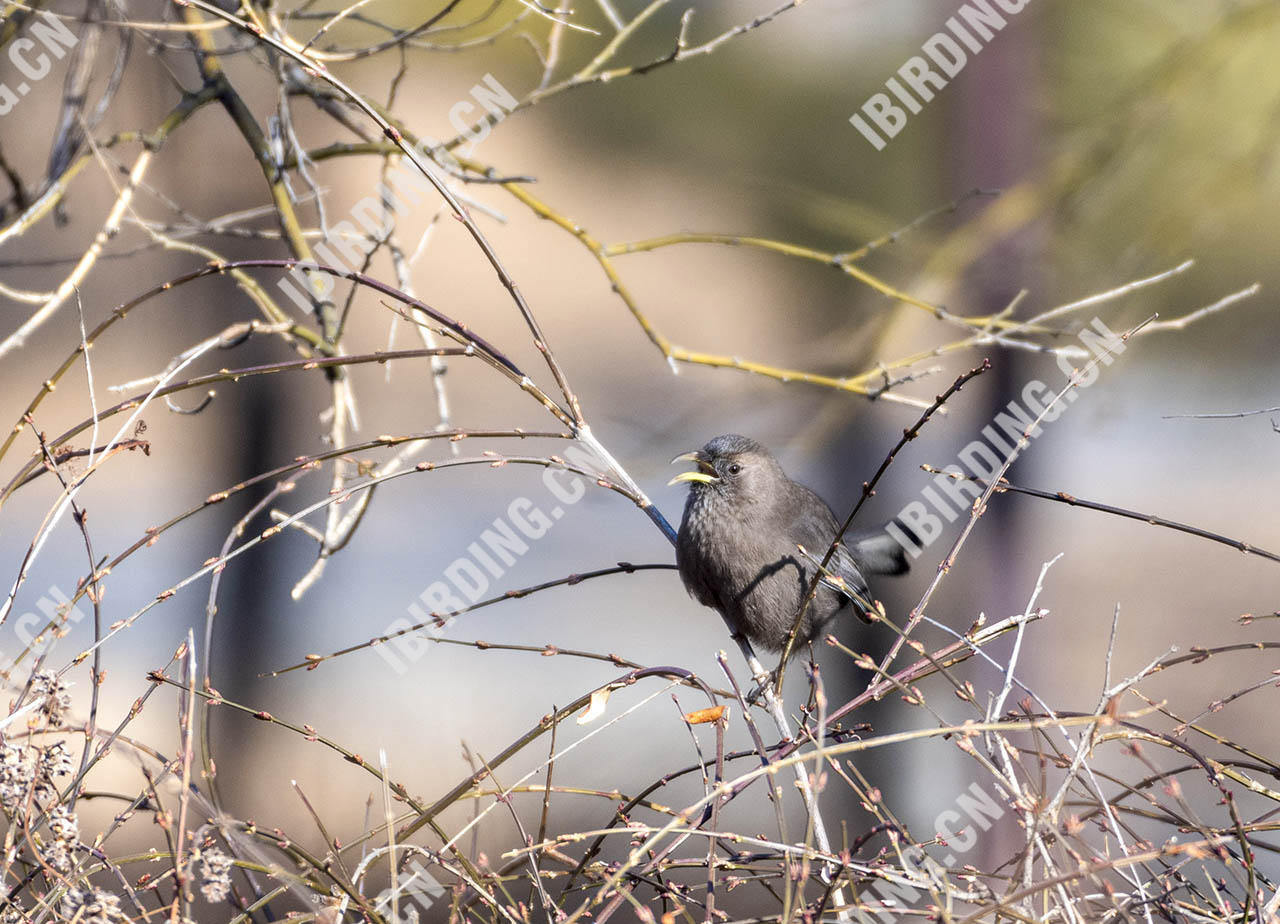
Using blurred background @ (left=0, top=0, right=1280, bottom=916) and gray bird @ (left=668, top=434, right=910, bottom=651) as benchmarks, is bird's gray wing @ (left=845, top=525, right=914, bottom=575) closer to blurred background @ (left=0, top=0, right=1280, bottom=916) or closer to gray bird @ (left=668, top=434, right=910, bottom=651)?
gray bird @ (left=668, top=434, right=910, bottom=651)

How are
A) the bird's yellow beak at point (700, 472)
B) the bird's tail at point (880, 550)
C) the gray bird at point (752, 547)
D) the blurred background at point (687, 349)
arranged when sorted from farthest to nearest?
1. the blurred background at point (687, 349)
2. the bird's tail at point (880, 550)
3. the bird's yellow beak at point (700, 472)
4. the gray bird at point (752, 547)

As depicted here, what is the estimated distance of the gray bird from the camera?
2598 millimetres

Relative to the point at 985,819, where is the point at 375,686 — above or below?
above

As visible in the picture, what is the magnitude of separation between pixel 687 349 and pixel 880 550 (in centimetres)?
214

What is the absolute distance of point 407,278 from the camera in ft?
7.56

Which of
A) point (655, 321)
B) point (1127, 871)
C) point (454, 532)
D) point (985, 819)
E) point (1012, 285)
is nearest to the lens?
point (1127, 871)

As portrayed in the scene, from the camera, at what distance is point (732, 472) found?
8.96ft

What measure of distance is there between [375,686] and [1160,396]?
421 centimetres

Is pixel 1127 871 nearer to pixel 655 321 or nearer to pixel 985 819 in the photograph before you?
pixel 985 819

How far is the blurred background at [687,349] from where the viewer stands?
356 centimetres

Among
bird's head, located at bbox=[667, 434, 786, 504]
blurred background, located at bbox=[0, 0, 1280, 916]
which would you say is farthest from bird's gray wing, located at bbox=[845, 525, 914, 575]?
blurred background, located at bbox=[0, 0, 1280, 916]

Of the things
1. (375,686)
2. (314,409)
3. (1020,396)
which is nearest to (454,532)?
(375,686)

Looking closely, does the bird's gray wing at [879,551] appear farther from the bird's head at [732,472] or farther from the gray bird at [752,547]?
the bird's head at [732,472]

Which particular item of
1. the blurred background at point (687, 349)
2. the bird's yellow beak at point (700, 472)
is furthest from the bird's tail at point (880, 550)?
the blurred background at point (687, 349)
